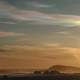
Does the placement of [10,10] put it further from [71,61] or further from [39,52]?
[71,61]

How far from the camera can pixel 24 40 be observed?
2279 millimetres

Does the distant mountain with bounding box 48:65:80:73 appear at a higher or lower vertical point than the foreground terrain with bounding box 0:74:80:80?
higher

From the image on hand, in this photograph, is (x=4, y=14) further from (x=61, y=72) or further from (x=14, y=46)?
(x=61, y=72)

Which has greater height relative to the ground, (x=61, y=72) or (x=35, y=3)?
(x=35, y=3)

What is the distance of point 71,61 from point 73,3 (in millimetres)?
355

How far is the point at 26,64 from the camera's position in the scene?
7.39 ft

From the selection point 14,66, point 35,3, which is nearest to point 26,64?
point 14,66

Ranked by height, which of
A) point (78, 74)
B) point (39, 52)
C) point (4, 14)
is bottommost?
point (78, 74)

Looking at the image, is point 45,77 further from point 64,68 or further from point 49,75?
point 64,68

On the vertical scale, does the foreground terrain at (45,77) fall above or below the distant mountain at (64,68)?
below

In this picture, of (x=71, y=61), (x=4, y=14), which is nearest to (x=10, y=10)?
(x=4, y=14)

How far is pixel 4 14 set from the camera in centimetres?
229

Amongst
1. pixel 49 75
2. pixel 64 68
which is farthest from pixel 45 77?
pixel 64 68

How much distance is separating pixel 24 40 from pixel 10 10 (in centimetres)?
20
